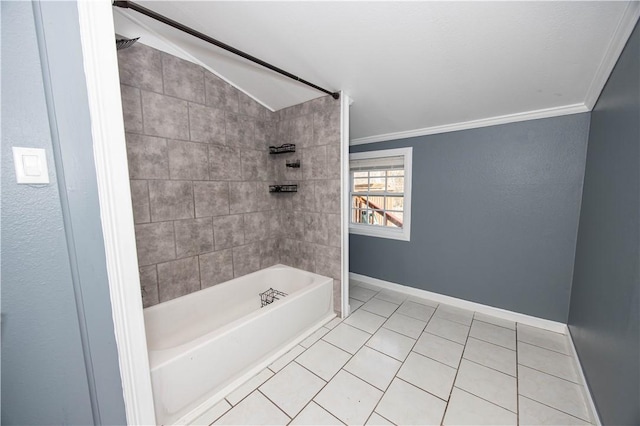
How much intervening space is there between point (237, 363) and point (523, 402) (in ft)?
6.32

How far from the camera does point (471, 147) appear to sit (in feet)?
8.23

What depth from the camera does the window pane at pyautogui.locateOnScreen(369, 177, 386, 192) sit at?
329cm

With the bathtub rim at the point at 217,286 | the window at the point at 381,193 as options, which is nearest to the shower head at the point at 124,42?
the bathtub rim at the point at 217,286

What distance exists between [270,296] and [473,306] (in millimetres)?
2343

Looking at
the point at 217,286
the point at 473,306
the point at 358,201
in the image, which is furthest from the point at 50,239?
the point at 473,306

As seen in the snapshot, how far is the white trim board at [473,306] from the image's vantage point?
223 cm

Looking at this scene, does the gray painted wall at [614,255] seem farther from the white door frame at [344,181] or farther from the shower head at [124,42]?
the shower head at [124,42]

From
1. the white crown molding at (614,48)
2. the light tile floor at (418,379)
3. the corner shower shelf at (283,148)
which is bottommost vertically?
the light tile floor at (418,379)

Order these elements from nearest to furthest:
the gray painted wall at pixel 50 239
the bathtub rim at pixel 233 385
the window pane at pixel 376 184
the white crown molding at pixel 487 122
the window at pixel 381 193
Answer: the gray painted wall at pixel 50 239 → the bathtub rim at pixel 233 385 → the white crown molding at pixel 487 122 → the window at pixel 381 193 → the window pane at pixel 376 184

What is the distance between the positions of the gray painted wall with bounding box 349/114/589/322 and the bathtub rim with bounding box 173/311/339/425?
5.52 ft

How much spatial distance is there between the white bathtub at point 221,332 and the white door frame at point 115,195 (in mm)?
187

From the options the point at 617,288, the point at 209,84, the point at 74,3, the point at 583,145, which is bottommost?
the point at 617,288

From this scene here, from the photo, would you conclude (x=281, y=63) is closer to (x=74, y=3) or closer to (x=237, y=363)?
(x=74, y=3)

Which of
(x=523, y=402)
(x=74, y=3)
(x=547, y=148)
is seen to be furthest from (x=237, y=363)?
(x=547, y=148)
